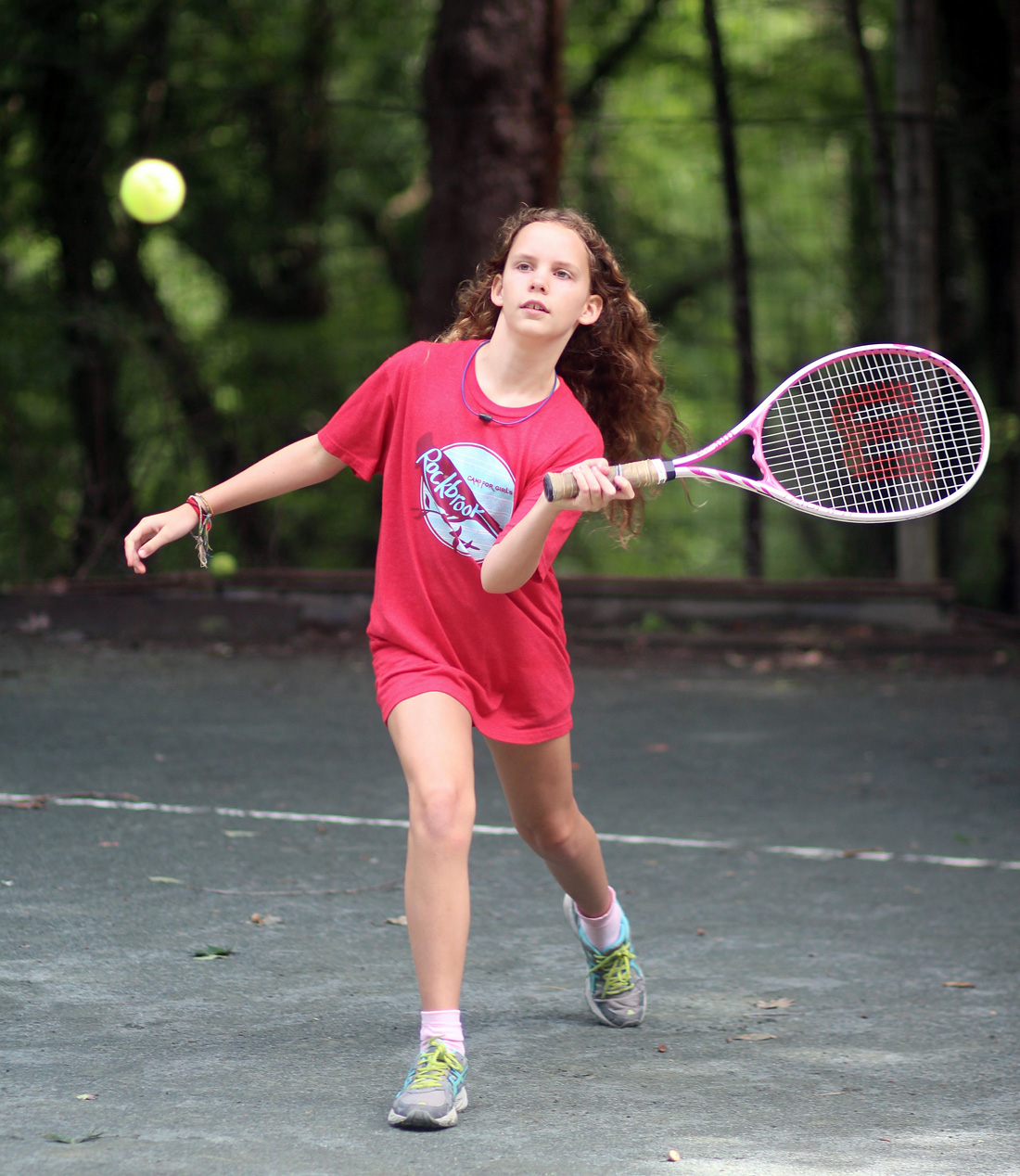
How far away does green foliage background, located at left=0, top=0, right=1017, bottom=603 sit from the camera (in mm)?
10773

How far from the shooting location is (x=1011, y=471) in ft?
34.4

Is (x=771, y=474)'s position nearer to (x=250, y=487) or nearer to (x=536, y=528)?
(x=536, y=528)

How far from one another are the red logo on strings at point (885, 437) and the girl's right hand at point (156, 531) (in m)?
1.71

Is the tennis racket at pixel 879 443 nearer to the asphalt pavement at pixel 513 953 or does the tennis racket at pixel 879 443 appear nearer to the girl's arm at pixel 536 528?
the girl's arm at pixel 536 528

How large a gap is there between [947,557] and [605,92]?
917cm

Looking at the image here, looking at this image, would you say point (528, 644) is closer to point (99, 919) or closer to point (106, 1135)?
point (106, 1135)

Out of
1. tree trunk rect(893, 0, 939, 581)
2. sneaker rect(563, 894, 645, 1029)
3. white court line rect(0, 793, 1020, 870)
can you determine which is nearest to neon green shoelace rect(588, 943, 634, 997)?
sneaker rect(563, 894, 645, 1029)

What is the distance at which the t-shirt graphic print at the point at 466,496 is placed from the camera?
3.24 meters

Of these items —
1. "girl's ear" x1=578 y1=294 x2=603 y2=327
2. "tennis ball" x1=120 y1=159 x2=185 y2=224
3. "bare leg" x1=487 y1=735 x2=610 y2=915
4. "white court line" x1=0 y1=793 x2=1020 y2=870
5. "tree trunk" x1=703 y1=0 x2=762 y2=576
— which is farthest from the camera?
"tennis ball" x1=120 y1=159 x2=185 y2=224

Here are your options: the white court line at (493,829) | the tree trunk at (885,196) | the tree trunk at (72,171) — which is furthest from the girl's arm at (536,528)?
the tree trunk at (72,171)

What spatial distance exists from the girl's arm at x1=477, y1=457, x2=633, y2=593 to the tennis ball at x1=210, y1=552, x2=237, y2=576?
7.46 meters

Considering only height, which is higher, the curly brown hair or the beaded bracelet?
the curly brown hair

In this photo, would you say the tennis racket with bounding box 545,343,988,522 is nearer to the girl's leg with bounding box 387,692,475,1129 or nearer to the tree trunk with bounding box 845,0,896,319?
the girl's leg with bounding box 387,692,475,1129

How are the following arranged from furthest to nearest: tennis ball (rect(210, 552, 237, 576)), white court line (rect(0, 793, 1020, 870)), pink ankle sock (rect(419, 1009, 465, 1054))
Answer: tennis ball (rect(210, 552, 237, 576)) < white court line (rect(0, 793, 1020, 870)) < pink ankle sock (rect(419, 1009, 465, 1054))
